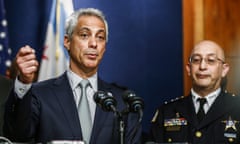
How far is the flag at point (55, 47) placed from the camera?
4.60 metres

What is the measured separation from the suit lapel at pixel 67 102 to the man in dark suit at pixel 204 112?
0.76 meters

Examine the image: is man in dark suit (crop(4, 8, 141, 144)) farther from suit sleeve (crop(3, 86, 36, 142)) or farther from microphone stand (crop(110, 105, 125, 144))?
microphone stand (crop(110, 105, 125, 144))

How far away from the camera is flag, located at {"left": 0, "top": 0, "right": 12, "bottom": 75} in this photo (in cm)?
440

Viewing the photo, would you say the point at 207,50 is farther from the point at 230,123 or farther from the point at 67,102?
the point at 67,102

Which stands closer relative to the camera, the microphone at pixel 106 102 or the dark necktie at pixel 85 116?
the microphone at pixel 106 102

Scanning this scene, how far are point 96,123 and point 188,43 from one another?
2.05 meters

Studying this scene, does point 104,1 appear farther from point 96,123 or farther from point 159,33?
point 96,123

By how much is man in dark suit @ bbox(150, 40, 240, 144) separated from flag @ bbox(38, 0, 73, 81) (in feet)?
4.55

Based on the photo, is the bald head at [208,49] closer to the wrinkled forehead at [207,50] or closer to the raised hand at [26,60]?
the wrinkled forehead at [207,50]

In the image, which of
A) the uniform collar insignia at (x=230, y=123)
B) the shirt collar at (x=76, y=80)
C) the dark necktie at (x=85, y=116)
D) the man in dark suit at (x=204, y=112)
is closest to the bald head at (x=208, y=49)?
the man in dark suit at (x=204, y=112)

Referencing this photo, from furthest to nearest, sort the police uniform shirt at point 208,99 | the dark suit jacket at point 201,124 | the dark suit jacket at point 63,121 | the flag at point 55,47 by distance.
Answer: the flag at point 55,47, the police uniform shirt at point 208,99, the dark suit jacket at point 201,124, the dark suit jacket at point 63,121

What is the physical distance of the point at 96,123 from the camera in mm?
2811

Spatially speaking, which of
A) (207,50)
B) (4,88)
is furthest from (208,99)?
(4,88)

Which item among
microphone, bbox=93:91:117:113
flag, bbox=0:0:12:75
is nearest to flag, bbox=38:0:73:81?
flag, bbox=0:0:12:75
